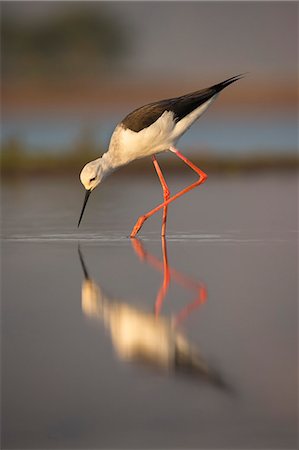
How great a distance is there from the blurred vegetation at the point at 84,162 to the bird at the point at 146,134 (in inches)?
165

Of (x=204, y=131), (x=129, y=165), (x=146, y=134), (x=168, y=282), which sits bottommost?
(x=204, y=131)

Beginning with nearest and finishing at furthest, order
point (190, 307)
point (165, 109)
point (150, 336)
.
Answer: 1. point (150, 336)
2. point (190, 307)
3. point (165, 109)

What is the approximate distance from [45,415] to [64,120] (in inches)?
731

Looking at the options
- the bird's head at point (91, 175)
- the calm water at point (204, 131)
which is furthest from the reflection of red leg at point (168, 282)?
the calm water at point (204, 131)

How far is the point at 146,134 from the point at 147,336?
323cm

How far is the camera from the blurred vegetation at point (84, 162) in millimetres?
11961

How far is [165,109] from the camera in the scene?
7324 mm

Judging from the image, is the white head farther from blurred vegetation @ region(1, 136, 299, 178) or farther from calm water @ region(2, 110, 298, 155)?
calm water @ region(2, 110, 298, 155)

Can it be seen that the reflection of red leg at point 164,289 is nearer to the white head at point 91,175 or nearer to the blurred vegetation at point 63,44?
the white head at point 91,175

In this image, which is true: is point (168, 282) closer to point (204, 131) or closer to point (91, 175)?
point (91, 175)

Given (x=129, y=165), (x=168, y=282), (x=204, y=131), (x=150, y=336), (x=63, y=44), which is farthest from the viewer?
(x=63, y=44)

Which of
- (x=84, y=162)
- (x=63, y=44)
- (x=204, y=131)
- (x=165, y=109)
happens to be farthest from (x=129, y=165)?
(x=63, y=44)

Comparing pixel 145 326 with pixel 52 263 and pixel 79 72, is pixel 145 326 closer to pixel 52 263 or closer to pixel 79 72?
pixel 52 263

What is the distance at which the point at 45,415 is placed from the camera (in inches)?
131
